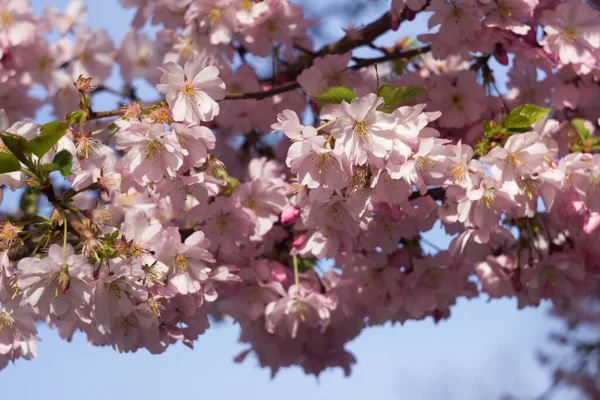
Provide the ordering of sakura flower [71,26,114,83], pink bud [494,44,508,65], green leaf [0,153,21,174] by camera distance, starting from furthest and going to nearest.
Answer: sakura flower [71,26,114,83], pink bud [494,44,508,65], green leaf [0,153,21,174]

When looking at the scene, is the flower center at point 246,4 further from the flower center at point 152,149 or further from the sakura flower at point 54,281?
the sakura flower at point 54,281

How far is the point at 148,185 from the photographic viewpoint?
1.95m

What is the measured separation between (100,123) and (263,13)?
0.66 meters

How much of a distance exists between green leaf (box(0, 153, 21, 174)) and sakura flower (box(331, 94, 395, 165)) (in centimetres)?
64

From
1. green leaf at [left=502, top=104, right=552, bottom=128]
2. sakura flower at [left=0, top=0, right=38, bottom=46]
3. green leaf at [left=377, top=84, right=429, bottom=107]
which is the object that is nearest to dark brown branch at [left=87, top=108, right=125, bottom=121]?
green leaf at [left=377, top=84, right=429, bottom=107]

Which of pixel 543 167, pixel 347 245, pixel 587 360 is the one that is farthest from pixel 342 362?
pixel 587 360

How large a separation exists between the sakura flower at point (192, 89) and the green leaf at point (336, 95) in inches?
9.9

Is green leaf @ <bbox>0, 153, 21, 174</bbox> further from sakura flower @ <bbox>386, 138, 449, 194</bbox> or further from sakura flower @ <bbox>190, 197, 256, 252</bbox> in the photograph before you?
sakura flower @ <bbox>386, 138, 449, 194</bbox>

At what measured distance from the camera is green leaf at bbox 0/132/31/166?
157 cm

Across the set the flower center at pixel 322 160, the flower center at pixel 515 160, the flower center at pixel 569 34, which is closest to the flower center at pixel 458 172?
the flower center at pixel 515 160

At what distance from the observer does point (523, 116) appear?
6.50 ft

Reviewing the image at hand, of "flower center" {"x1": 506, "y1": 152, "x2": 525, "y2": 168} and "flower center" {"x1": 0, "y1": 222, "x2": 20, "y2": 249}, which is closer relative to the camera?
"flower center" {"x1": 0, "y1": 222, "x2": 20, "y2": 249}

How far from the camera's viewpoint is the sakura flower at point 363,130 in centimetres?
169

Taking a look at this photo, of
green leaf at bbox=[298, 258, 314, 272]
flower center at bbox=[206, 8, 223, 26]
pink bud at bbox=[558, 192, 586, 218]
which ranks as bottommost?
green leaf at bbox=[298, 258, 314, 272]
